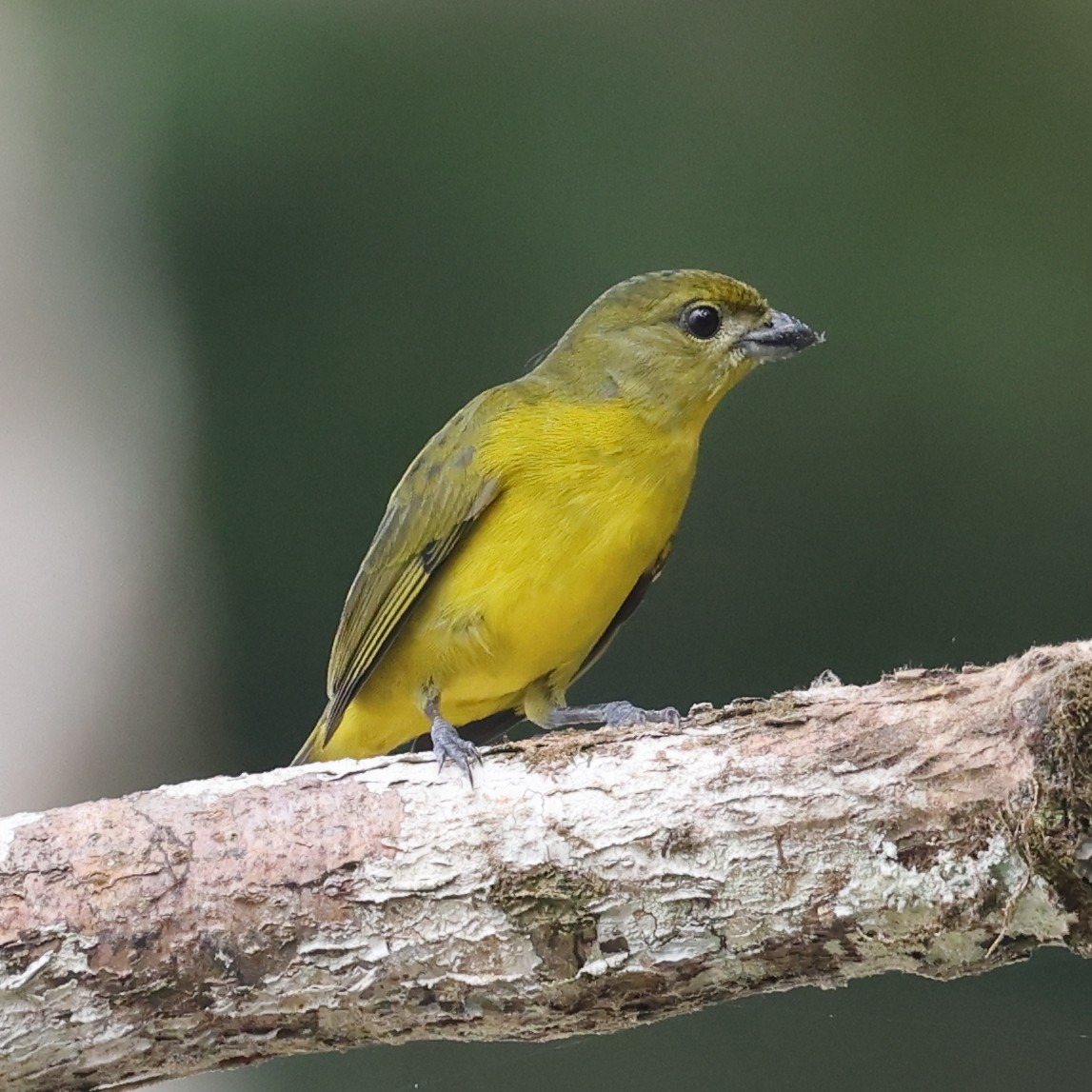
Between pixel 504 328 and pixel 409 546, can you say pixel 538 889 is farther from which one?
pixel 504 328

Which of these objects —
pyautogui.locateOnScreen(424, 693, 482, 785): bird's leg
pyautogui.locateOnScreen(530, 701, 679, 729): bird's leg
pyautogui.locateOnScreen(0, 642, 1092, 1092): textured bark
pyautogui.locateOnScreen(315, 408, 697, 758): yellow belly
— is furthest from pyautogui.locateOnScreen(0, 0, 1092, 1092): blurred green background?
pyautogui.locateOnScreen(0, 642, 1092, 1092): textured bark

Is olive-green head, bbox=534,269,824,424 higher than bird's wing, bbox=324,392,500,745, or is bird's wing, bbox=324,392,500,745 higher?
olive-green head, bbox=534,269,824,424

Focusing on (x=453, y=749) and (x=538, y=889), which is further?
(x=453, y=749)

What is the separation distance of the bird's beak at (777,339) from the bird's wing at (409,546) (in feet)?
2.01

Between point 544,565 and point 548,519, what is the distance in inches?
3.7

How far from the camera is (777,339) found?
287cm

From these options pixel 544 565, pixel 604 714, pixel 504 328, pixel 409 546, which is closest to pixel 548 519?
pixel 544 565

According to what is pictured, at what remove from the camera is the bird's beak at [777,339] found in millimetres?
2836

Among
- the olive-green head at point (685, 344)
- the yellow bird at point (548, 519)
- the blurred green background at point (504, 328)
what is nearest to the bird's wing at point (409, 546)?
the yellow bird at point (548, 519)

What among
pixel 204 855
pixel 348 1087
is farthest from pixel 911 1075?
pixel 204 855

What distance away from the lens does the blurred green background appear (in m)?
4.08

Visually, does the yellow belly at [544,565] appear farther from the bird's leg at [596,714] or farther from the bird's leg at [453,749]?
the bird's leg at [453,749]

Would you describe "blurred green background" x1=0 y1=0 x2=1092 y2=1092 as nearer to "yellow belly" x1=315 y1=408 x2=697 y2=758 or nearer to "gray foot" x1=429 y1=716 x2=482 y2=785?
"yellow belly" x1=315 y1=408 x2=697 y2=758

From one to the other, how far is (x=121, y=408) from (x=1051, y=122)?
308cm
